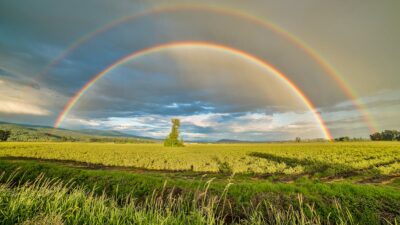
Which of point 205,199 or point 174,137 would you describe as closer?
point 205,199

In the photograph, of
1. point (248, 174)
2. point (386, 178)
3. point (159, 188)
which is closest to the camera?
point (159, 188)

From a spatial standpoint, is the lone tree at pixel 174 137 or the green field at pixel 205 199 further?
the lone tree at pixel 174 137

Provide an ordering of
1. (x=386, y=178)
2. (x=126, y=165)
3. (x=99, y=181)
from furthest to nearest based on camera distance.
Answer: (x=126, y=165)
(x=386, y=178)
(x=99, y=181)

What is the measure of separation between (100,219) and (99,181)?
1497 cm

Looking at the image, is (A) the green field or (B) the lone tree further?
(B) the lone tree

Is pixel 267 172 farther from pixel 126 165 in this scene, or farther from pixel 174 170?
pixel 126 165

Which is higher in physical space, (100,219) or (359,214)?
(100,219)

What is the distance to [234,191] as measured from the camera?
1672 centimetres

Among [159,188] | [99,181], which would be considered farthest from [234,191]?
[99,181]

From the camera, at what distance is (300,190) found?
1605 centimetres

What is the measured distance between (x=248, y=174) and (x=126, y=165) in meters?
17.4

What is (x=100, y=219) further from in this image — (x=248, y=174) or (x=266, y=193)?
(x=248, y=174)

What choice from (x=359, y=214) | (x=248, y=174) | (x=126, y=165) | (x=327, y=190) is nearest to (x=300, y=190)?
(x=327, y=190)

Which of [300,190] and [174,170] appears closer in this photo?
[300,190]
